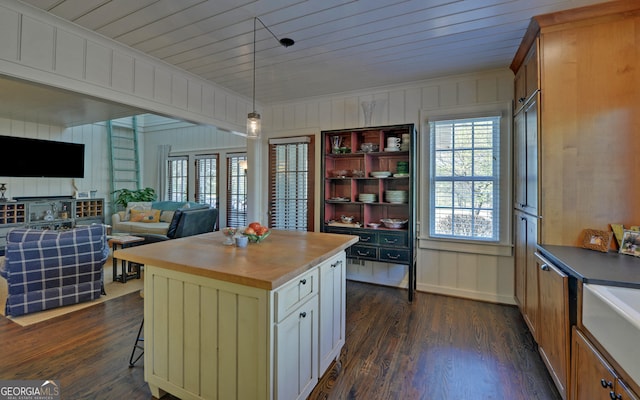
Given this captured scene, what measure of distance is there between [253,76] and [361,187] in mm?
1980

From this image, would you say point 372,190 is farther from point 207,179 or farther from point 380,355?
point 207,179

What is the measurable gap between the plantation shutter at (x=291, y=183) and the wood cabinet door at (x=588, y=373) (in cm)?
316

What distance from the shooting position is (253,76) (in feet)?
11.3

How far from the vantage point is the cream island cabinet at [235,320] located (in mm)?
1405

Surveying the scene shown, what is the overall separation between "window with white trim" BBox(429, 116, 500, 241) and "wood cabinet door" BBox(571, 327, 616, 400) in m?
1.94

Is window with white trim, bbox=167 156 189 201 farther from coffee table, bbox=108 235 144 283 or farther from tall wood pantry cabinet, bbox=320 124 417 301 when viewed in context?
tall wood pantry cabinet, bbox=320 124 417 301

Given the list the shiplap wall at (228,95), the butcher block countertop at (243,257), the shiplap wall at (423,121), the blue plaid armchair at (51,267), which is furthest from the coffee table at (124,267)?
the shiplap wall at (423,121)

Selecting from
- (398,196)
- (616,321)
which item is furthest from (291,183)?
(616,321)

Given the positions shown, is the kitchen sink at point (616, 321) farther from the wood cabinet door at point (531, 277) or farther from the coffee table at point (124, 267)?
the coffee table at point (124, 267)

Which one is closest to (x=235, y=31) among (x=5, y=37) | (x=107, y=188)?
(x=5, y=37)

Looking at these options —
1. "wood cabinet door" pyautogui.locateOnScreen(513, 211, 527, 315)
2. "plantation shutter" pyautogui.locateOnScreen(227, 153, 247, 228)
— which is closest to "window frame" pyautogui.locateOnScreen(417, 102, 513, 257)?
"wood cabinet door" pyautogui.locateOnScreen(513, 211, 527, 315)

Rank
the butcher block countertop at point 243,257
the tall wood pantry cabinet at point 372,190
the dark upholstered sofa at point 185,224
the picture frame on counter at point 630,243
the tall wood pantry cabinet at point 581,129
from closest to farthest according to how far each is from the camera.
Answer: the butcher block countertop at point 243,257
the picture frame on counter at point 630,243
the tall wood pantry cabinet at point 581,129
the tall wood pantry cabinet at point 372,190
the dark upholstered sofa at point 185,224

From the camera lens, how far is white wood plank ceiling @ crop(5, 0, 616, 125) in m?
2.10

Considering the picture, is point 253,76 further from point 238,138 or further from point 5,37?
point 238,138
